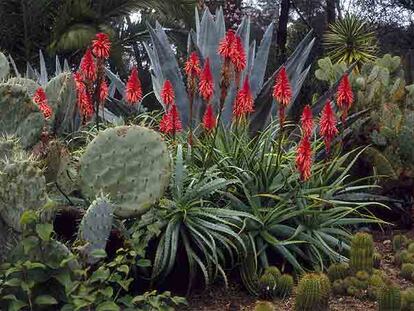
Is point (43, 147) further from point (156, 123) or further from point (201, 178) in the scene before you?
point (156, 123)

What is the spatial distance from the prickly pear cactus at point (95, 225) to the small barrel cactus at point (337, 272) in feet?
5.61

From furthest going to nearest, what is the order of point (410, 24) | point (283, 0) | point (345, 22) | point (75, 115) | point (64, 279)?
1. point (410, 24)
2. point (283, 0)
3. point (345, 22)
4. point (75, 115)
5. point (64, 279)

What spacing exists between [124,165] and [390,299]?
6.04 feet

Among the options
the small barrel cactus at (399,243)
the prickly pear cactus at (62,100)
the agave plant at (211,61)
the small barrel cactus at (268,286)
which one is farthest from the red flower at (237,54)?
the agave plant at (211,61)

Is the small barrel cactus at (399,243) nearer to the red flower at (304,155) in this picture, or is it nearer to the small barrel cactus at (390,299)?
the red flower at (304,155)

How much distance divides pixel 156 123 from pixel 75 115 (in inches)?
31.0

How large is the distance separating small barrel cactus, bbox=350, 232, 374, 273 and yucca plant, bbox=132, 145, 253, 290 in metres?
0.77

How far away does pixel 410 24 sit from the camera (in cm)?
2772

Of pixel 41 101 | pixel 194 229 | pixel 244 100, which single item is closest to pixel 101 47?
pixel 41 101

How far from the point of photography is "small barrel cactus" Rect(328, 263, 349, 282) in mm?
5141

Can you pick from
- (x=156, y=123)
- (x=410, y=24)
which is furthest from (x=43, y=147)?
(x=410, y=24)

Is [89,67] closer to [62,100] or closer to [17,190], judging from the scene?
[62,100]

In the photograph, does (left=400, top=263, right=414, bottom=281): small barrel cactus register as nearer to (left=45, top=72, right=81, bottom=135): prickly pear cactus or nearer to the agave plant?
the agave plant

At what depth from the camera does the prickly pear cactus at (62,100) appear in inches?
242
